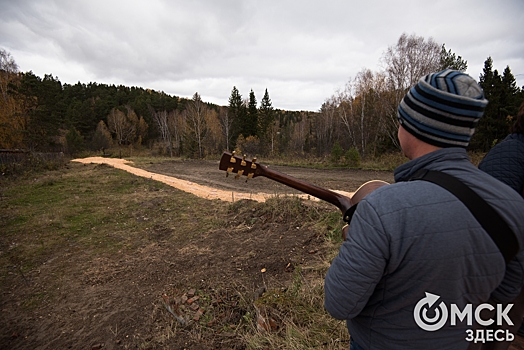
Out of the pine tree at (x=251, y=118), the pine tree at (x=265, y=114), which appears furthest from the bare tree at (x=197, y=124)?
the pine tree at (x=265, y=114)

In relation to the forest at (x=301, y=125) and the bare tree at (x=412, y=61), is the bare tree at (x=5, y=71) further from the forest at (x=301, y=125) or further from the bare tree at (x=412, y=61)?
the bare tree at (x=412, y=61)

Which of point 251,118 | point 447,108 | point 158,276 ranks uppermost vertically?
point 251,118

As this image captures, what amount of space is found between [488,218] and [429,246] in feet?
0.69

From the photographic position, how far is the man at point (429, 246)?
2.74 ft

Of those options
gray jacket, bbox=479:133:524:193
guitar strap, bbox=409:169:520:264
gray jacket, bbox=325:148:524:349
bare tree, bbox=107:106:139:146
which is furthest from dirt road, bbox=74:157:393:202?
bare tree, bbox=107:106:139:146

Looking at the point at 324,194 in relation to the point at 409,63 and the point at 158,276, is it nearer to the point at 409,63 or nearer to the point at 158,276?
the point at 158,276

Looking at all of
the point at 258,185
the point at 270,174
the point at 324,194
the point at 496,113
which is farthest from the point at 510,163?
the point at 496,113

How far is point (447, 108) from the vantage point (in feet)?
3.02

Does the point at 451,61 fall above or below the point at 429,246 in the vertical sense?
above

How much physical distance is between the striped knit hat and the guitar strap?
0.66ft

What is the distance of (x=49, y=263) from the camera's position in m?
5.81

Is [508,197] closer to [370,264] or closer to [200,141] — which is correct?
[370,264]

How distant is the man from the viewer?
0.83m
